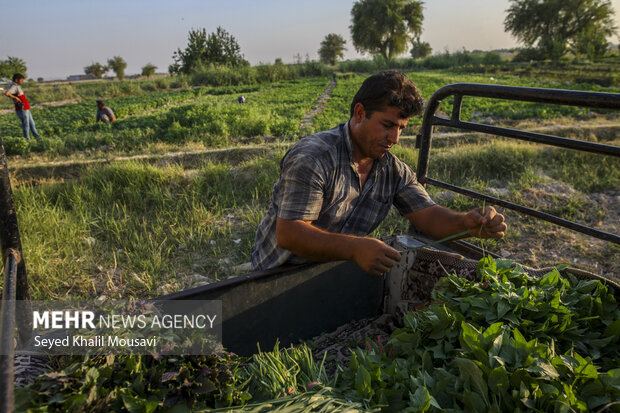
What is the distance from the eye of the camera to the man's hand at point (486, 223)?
203 centimetres

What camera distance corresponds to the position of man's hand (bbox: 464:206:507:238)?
203 cm

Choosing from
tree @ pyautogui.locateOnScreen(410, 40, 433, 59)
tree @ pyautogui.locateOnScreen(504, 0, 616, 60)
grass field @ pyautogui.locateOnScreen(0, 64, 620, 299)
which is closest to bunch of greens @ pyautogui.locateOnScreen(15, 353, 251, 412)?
grass field @ pyautogui.locateOnScreen(0, 64, 620, 299)

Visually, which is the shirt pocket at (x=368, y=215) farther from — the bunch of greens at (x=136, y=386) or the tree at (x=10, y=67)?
the tree at (x=10, y=67)

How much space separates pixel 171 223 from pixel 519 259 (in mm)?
3522

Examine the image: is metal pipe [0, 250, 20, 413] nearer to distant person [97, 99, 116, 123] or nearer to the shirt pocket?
the shirt pocket

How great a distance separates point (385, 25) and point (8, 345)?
194ft

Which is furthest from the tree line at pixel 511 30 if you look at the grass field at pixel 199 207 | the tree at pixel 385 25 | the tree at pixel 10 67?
the grass field at pixel 199 207

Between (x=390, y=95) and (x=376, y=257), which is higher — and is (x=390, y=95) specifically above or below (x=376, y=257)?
above

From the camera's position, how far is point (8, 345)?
41.4 inches

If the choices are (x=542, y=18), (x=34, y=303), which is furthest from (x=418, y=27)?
(x=34, y=303)

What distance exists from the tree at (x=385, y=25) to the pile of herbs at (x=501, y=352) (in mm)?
56136

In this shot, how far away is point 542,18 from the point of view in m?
48.6

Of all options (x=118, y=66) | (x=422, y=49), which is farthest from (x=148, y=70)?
(x=422, y=49)

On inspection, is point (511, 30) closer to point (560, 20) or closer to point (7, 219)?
point (560, 20)
